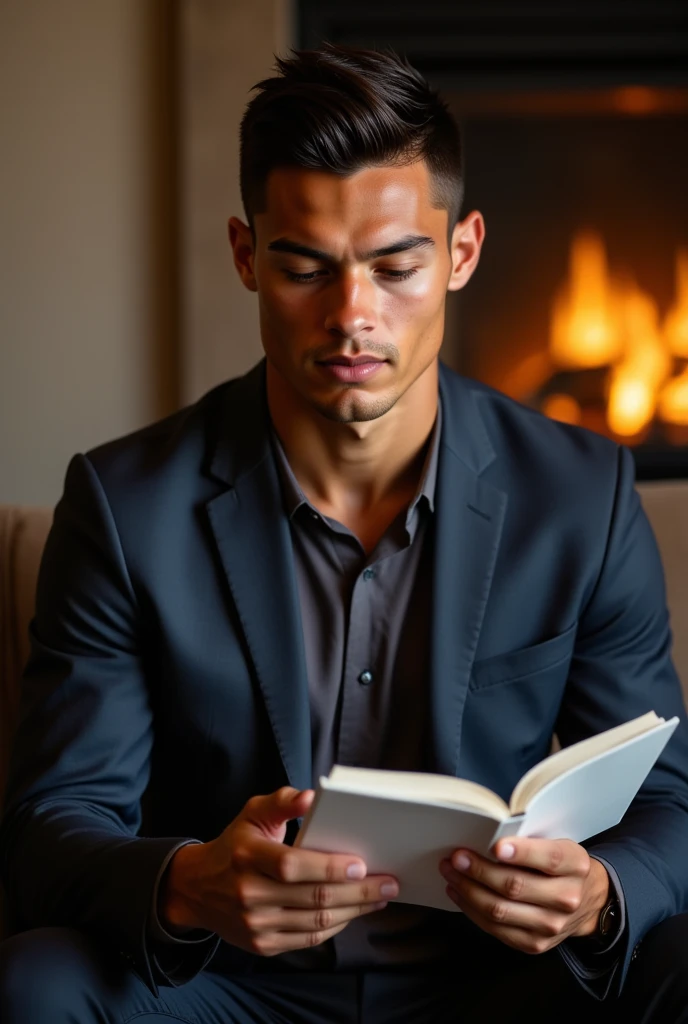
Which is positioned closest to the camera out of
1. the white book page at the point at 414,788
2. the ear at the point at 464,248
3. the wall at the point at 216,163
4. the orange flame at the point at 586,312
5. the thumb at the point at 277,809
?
the white book page at the point at 414,788

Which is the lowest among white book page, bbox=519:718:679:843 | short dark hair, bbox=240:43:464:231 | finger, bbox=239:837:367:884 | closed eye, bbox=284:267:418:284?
finger, bbox=239:837:367:884

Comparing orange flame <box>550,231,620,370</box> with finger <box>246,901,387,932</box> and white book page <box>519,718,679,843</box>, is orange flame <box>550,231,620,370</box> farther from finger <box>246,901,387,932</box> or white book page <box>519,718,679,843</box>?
finger <box>246,901,387,932</box>

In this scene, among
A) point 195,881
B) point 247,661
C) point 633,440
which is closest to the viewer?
point 195,881

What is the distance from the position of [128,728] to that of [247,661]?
14 cm

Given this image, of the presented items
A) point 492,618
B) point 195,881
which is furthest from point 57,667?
point 492,618

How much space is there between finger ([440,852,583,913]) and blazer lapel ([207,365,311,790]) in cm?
29

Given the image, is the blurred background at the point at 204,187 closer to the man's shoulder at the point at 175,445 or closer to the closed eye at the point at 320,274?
the man's shoulder at the point at 175,445

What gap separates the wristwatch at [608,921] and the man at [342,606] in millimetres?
25

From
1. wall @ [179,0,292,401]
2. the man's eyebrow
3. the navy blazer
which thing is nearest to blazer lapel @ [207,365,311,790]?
the navy blazer

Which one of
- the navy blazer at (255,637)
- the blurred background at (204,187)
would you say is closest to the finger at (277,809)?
the navy blazer at (255,637)

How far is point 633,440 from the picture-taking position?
2693 mm

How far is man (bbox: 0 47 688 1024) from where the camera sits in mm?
1260

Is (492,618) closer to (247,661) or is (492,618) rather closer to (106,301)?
(247,661)

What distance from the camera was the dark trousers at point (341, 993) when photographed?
3.53 ft
